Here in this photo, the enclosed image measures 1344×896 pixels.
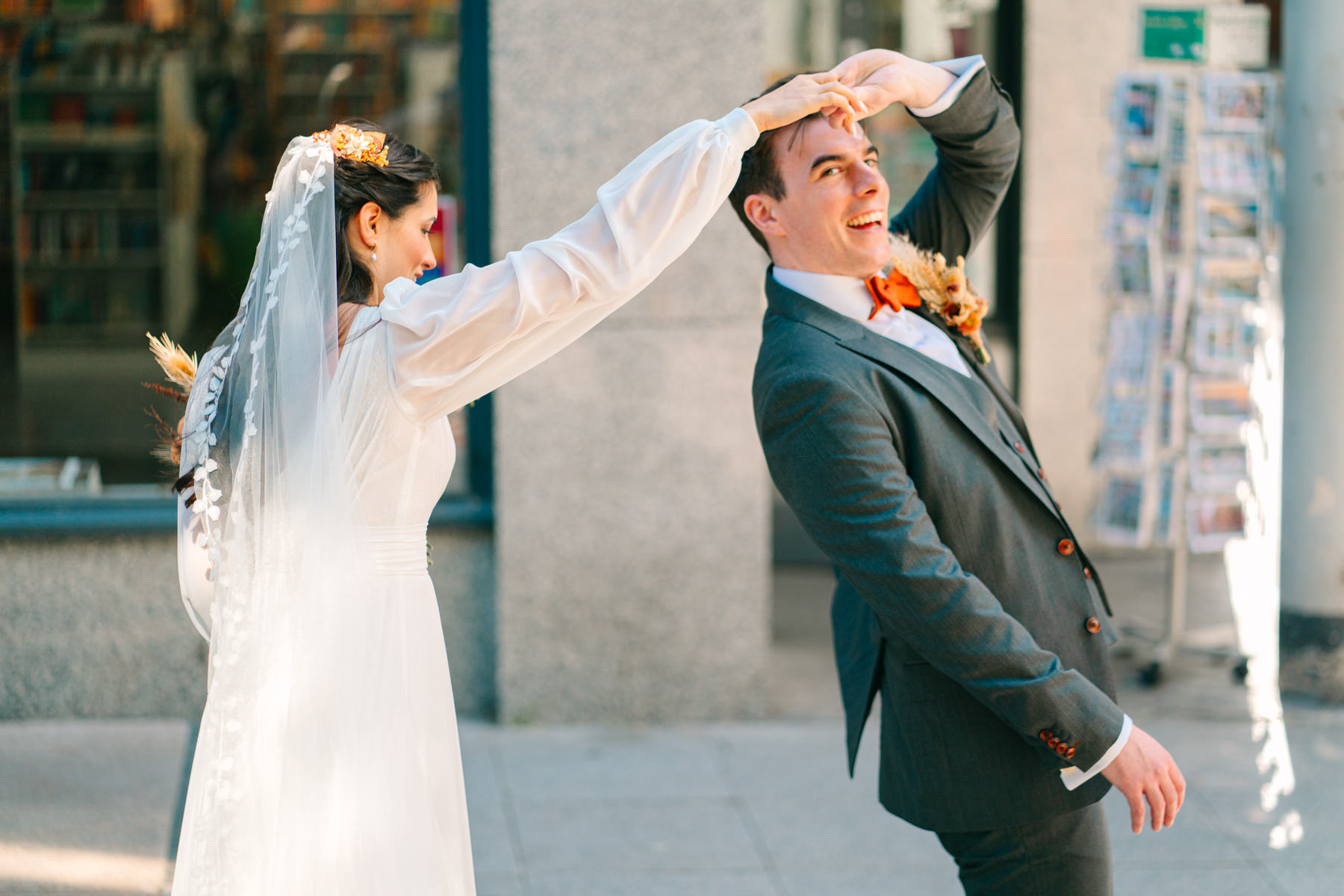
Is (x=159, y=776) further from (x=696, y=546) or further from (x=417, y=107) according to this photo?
(x=417, y=107)

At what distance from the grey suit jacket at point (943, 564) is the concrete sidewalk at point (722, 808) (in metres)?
1.53

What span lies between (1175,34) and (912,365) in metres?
3.60

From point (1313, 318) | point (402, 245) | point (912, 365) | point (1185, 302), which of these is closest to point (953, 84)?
point (912, 365)

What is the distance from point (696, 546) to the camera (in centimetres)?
525

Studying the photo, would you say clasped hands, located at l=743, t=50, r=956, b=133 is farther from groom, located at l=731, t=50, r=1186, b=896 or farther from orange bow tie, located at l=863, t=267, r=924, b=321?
orange bow tie, located at l=863, t=267, r=924, b=321

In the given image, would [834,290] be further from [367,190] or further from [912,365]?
[367,190]

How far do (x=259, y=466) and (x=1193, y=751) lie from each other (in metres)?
3.73

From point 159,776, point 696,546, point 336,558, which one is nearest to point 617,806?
point 696,546

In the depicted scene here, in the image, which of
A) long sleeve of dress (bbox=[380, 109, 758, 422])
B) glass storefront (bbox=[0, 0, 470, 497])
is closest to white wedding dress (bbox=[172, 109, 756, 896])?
long sleeve of dress (bbox=[380, 109, 758, 422])

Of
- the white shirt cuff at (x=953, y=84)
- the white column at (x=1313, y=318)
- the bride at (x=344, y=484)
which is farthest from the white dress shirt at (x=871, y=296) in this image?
the white column at (x=1313, y=318)

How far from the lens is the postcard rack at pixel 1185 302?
5449mm

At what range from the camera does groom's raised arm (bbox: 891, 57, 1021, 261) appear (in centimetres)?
275

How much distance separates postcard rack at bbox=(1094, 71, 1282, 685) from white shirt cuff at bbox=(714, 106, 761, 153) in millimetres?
3554

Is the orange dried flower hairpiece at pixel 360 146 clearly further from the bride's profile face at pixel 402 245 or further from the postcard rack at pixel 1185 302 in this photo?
the postcard rack at pixel 1185 302
